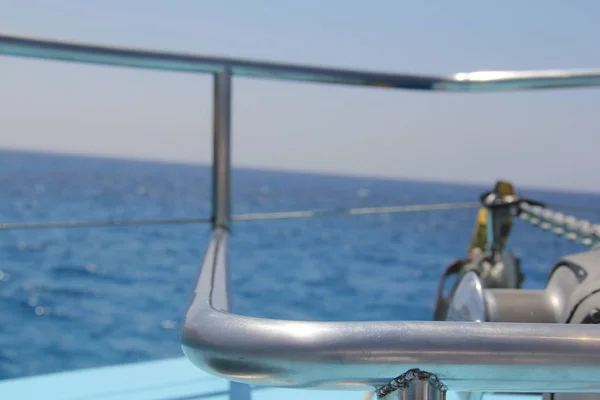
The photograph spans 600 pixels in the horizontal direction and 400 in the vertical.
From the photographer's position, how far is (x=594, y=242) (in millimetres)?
646

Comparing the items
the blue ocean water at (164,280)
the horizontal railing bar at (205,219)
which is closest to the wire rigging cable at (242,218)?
the horizontal railing bar at (205,219)

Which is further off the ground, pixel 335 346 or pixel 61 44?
pixel 61 44

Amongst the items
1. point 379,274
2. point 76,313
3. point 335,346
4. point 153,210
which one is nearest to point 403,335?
point 335,346

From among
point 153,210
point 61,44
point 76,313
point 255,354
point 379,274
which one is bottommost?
point 255,354

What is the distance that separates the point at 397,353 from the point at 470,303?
1.09 ft

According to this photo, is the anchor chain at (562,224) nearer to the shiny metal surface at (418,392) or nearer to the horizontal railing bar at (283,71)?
the horizontal railing bar at (283,71)

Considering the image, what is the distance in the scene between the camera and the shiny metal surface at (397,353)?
214mm

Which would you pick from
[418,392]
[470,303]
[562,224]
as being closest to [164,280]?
[562,224]

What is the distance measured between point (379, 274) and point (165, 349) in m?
3.41

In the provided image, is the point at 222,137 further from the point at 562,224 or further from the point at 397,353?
the point at 397,353

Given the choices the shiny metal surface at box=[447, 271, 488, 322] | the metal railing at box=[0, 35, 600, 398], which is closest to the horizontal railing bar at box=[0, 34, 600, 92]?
the shiny metal surface at box=[447, 271, 488, 322]

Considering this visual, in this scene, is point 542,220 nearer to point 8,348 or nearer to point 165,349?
point 165,349

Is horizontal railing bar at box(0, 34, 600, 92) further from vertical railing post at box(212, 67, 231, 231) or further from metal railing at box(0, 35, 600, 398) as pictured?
metal railing at box(0, 35, 600, 398)

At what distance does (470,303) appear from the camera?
0.53m
